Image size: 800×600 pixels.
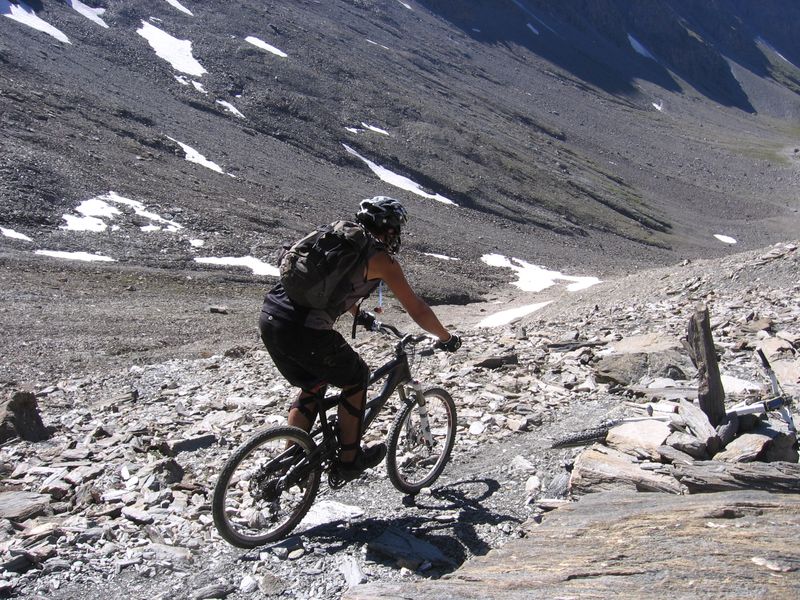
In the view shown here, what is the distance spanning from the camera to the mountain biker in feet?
18.4

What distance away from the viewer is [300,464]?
6.05 meters

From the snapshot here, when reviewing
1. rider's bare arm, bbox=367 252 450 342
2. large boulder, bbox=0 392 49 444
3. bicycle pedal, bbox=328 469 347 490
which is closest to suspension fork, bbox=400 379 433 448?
bicycle pedal, bbox=328 469 347 490

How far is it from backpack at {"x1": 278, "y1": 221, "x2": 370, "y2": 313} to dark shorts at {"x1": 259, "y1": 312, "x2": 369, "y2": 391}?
0.27 metres

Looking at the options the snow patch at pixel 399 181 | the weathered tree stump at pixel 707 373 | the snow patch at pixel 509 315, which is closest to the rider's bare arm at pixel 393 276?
the weathered tree stump at pixel 707 373

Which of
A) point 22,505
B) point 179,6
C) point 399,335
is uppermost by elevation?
point 399,335

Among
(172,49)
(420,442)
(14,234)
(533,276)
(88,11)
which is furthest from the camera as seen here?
(88,11)

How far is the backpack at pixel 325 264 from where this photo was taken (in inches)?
213

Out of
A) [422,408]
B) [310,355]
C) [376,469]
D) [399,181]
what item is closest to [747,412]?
[422,408]

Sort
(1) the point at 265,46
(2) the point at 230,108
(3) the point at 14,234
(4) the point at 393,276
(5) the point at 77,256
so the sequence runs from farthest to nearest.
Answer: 1. (1) the point at 265,46
2. (2) the point at 230,108
3. (3) the point at 14,234
4. (5) the point at 77,256
5. (4) the point at 393,276

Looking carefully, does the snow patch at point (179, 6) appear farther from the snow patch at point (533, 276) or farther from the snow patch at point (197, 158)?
the snow patch at point (533, 276)

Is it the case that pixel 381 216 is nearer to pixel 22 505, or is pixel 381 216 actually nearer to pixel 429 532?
pixel 429 532

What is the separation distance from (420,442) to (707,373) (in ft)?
9.63

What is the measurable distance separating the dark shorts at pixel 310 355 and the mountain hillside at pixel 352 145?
25951 mm

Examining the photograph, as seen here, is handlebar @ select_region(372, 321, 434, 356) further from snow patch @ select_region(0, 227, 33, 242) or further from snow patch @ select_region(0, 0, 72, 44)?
snow patch @ select_region(0, 0, 72, 44)
